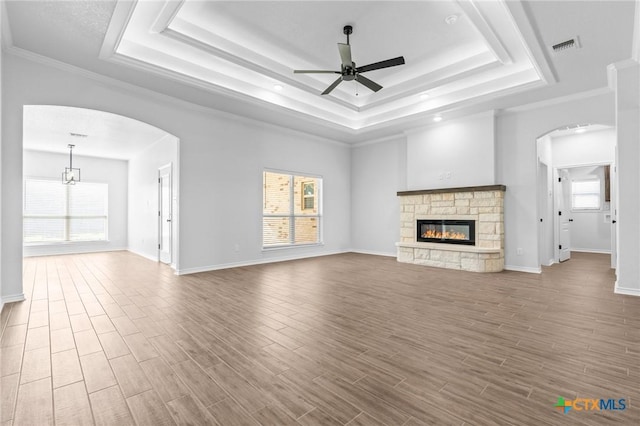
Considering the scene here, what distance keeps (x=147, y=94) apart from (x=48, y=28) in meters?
1.59

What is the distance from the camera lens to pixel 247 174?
20.6 ft

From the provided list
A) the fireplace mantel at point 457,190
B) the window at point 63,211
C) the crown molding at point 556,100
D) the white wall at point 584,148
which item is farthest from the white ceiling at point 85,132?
the white wall at point 584,148

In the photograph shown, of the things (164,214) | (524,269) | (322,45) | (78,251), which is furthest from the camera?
(78,251)

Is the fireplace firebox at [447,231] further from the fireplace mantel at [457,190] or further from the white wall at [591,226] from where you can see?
the white wall at [591,226]

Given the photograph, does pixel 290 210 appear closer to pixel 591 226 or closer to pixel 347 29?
pixel 347 29

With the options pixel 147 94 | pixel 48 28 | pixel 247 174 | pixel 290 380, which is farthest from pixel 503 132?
pixel 48 28

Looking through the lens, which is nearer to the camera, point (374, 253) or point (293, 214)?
point (293, 214)

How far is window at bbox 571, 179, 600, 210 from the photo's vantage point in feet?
27.1

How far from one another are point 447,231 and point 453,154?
1.60m

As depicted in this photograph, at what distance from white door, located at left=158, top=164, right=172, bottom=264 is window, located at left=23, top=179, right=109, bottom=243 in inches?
139

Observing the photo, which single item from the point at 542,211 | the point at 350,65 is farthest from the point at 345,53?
the point at 542,211

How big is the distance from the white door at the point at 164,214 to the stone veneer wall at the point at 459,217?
5.01m

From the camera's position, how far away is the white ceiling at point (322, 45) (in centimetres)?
316

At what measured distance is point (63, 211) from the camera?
8.48 m
